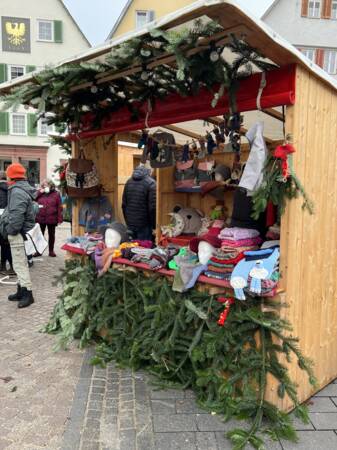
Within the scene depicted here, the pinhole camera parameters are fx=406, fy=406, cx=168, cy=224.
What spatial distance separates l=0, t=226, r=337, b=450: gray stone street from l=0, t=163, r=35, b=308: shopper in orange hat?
159 cm

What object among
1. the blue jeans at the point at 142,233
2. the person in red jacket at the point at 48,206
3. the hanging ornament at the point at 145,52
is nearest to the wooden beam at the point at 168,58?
the hanging ornament at the point at 145,52

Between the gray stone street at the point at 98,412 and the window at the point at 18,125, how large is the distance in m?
20.8

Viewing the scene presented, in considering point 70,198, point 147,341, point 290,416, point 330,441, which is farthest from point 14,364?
point 330,441

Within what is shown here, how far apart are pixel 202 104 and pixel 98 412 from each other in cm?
259

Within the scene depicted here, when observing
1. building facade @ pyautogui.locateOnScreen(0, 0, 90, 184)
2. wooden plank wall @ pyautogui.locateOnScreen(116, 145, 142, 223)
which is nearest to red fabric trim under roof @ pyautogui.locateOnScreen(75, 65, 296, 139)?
wooden plank wall @ pyautogui.locateOnScreen(116, 145, 142, 223)

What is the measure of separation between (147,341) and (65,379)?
2.65 feet

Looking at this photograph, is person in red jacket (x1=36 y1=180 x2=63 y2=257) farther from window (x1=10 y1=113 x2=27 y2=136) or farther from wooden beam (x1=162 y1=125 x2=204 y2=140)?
window (x1=10 y1=113 x2=27 y2=136)

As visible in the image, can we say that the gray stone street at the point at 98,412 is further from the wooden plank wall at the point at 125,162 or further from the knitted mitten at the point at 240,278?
the wooden plank wall at the point at 125,162

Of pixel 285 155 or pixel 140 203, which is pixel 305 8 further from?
pixel 285 155

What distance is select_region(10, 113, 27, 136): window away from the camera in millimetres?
22750

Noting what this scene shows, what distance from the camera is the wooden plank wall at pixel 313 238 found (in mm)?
2988

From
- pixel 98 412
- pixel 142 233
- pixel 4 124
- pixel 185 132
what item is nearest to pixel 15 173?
pixel 142 233

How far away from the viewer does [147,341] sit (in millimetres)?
3639

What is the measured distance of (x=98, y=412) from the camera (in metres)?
3.11
